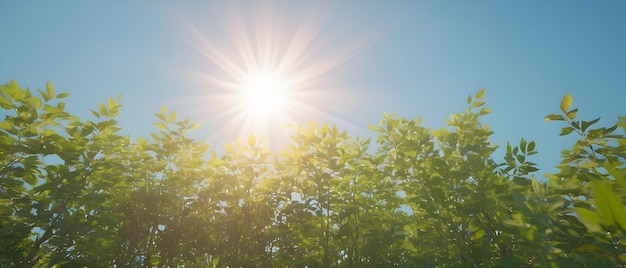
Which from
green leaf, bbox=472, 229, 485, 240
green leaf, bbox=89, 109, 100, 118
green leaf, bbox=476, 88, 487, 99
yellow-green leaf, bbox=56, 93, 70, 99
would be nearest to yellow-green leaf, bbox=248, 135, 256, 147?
green leaf, bbox=89, 109, 100, 118

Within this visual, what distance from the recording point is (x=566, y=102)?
2604 mm

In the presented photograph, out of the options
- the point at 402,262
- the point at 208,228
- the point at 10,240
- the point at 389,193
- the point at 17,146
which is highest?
the point at 17,146

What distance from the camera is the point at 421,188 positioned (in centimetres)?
363

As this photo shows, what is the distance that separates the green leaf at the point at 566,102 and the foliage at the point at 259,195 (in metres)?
0.02

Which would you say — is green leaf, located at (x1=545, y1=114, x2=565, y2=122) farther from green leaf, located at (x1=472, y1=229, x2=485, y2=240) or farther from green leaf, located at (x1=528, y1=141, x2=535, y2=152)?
green leaf, located at (x1=472, y1=229, x2=485, y2=240)

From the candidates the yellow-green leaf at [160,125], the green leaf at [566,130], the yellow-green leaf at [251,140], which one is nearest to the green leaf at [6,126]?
the yellow-green leaf at [160,125]

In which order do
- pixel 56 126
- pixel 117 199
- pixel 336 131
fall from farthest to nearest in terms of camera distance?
pixel 336 131
pixel 117 199
pixel 56 126

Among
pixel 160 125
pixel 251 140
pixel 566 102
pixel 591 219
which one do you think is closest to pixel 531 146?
pixel 566 102

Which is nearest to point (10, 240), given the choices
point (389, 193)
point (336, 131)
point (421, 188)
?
point (336, 131)

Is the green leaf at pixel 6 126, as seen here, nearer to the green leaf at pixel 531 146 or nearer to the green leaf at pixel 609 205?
the green leaf at pixel 609 205

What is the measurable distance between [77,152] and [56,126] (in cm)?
52

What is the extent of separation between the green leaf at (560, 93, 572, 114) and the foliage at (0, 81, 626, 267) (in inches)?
0.6

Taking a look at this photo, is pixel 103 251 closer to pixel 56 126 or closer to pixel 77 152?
pixel 77 152

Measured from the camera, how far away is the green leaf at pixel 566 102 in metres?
2.55
